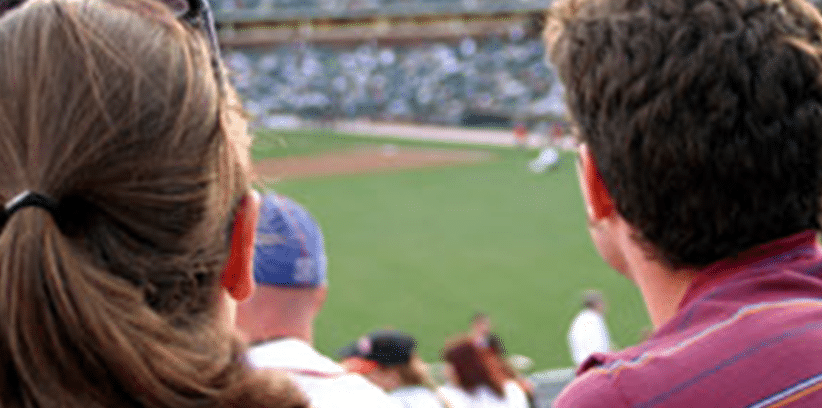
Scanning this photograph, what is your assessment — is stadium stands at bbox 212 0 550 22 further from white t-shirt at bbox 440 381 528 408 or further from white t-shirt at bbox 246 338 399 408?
white t-shirt at bbox 246 338 399 408

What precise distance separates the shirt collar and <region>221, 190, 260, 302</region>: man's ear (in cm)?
66

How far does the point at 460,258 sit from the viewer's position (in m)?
15.2

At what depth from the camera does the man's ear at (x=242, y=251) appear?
126 centimetres

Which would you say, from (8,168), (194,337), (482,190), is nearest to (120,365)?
(194,337)

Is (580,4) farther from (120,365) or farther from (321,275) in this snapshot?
(321,275)

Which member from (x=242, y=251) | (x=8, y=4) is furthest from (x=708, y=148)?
(x=8, y=4)

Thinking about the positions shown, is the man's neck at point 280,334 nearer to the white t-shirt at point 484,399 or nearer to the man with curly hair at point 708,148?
the man with curly hair at point 708,148

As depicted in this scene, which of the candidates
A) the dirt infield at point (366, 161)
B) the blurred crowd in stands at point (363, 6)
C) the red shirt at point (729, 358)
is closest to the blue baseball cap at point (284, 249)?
the red shirt at point (729, 358)

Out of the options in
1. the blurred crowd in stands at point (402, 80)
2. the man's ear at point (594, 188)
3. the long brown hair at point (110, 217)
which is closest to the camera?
the long brown hair at point (110, 217)

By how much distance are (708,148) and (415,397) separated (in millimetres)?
2626

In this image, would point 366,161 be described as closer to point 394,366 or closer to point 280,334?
point 394,366

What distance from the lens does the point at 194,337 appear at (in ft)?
3.70

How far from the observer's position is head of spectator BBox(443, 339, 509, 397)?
17.5 ft

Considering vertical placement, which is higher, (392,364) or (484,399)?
(392,364)
